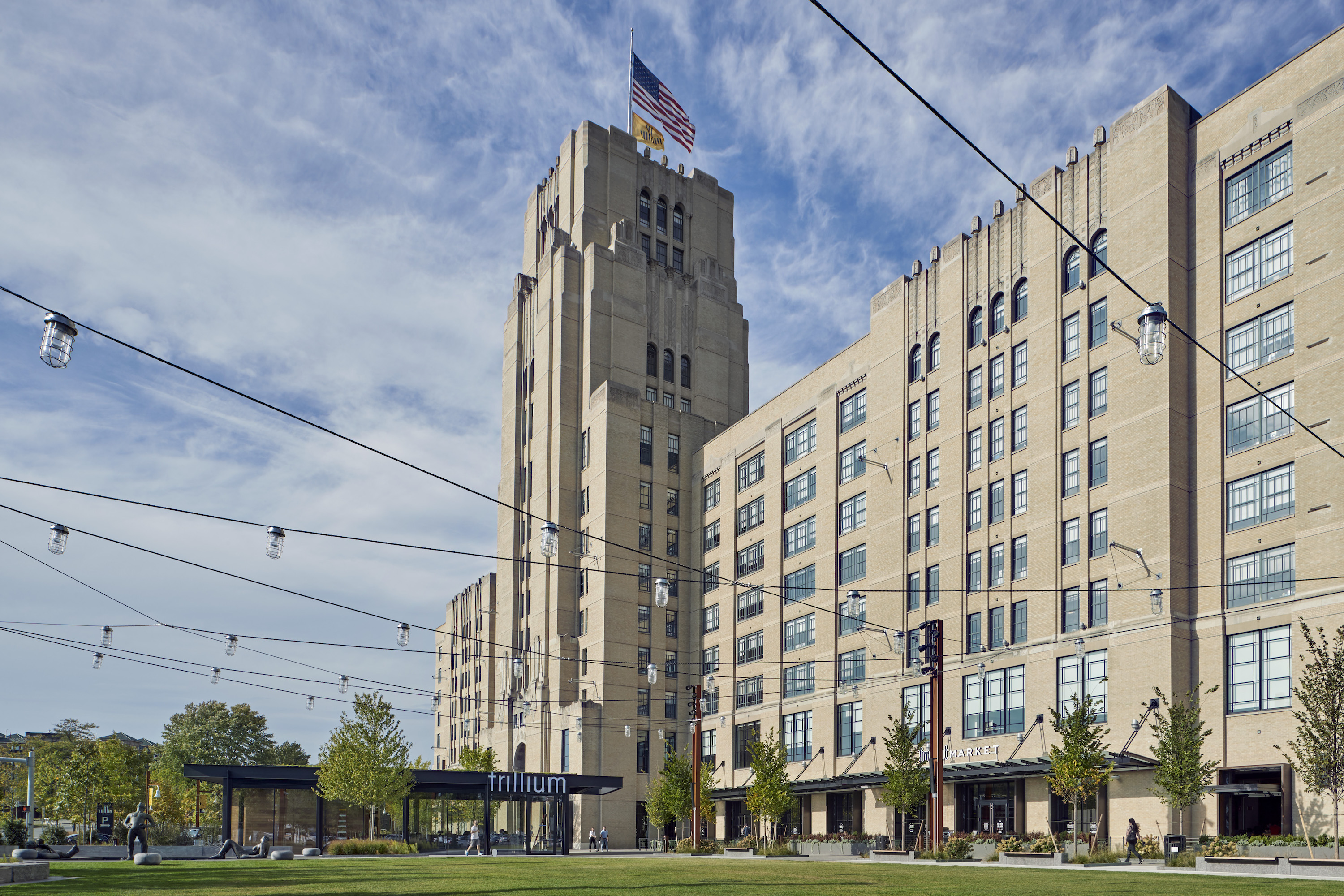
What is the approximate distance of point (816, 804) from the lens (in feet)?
232

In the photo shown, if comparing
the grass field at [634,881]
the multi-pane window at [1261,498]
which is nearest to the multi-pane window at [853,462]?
the multi-pane window at [1261,498]

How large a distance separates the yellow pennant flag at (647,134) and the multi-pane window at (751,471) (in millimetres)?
29436

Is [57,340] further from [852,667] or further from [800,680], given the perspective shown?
[800,680]

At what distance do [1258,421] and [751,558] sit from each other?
137 ft

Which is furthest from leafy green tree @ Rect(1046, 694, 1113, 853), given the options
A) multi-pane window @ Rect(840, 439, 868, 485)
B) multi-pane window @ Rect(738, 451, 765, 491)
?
multi-pane window @ Rect(738, 451, 765, 491)

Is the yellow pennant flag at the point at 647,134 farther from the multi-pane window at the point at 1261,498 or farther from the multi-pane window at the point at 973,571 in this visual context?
the multi-pane window at the point at 1261,498

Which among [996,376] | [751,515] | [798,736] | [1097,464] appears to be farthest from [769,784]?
[751,515]

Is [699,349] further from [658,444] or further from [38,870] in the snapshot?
[38,870]

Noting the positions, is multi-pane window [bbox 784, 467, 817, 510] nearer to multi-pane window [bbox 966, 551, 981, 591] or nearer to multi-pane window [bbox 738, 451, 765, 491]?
multi-pane window [bbox 738, 451, 765, 491]

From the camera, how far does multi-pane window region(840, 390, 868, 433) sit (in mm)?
72000

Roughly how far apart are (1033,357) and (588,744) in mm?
44520

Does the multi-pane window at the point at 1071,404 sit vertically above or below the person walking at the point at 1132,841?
above

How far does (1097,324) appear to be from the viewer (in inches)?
2140

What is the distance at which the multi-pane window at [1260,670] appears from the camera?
144 ft
